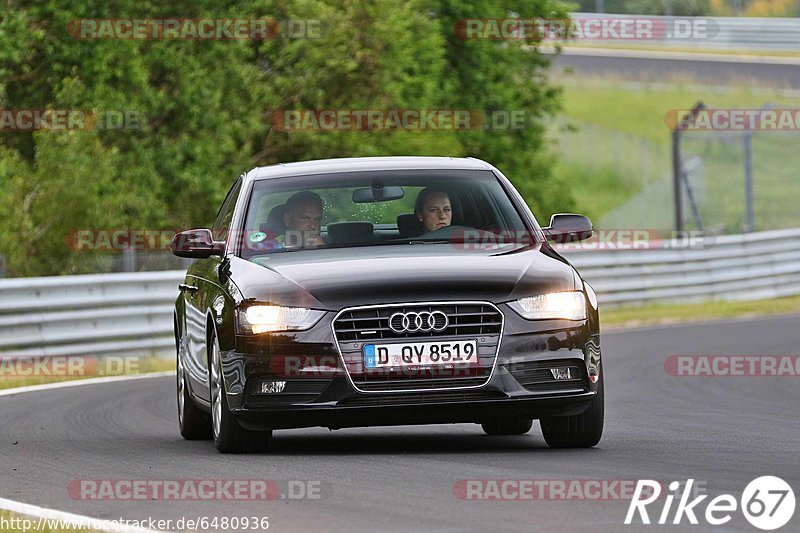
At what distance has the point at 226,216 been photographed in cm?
1159

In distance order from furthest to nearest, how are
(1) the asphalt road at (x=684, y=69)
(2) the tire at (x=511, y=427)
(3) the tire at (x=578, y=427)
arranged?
1. (1) the asphalt road at (x=684, y=69)
2. (2) the tire at (x=511, y=427)
3. (3) the tire at (x=578, y=427)

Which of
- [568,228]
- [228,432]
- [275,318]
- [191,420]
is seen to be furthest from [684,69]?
[275,318]

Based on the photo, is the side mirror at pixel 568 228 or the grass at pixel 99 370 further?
the grass at pixel 99 370

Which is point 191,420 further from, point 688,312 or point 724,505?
point 688,312

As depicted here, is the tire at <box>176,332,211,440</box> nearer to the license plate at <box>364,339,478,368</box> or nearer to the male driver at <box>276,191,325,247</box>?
the male driver at <box>276,191,325,247</box>

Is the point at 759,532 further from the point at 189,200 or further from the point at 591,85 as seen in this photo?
the point at 591,85

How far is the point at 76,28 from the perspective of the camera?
27.4 meters

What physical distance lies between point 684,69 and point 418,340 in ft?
178

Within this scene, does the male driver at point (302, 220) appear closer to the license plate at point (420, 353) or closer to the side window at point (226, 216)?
the side window at point (226, 216)

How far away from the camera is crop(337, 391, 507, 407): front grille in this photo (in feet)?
30.6

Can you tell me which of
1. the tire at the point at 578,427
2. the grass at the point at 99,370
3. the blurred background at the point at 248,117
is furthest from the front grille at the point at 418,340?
the blurred background at the point at 248,117

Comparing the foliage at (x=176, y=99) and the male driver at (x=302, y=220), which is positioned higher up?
the male driver at (x=302, y=220)

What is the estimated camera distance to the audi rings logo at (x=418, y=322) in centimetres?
925

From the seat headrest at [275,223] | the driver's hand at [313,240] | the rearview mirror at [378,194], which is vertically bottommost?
the driver's hand at [313,240]
